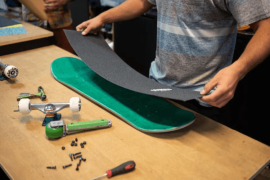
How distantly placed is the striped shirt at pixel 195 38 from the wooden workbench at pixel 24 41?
79cm

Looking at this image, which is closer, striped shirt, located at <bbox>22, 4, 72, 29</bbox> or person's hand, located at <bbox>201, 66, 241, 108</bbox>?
person's hand, located at <bbox>201, 66, 241, 108</bbox>

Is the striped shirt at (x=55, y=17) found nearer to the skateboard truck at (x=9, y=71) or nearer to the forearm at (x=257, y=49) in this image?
the skateboard truck at (x=9, y=71)

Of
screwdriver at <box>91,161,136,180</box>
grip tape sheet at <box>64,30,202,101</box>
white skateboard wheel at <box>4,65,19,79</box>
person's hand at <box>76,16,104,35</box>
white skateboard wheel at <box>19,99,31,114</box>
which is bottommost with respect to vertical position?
screwdriver at <box>91,161,136,180</box>

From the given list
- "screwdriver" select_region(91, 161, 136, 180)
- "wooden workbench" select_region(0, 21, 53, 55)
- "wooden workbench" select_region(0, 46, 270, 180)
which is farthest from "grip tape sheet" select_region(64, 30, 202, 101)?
"wooden workbench" select_region(0, 21, 53, 55)

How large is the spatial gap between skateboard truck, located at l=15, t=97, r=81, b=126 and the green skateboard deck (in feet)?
0.45

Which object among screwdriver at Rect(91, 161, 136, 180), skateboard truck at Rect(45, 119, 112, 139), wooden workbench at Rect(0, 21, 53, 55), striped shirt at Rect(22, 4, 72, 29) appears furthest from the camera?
striped shirt at Rect(22, 4, 72, 29)

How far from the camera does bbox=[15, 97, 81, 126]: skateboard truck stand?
89 centimetres

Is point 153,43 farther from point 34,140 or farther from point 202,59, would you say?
point 34,140

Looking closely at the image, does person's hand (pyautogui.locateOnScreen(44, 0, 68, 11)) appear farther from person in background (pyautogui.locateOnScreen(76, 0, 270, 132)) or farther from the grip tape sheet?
person in background (pyautogui.locateOnScreen(76, 0, 270, 132))

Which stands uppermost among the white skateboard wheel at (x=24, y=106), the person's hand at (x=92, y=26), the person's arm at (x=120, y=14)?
the person's arm at (x=120, y=14)

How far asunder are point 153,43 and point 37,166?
1.53 meters

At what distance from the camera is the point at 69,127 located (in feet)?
2.87

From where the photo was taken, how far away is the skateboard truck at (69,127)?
84cm

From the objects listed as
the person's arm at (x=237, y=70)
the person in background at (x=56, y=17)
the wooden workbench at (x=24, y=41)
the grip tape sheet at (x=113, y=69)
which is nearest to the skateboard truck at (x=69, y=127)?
the grip tape sheet at (x=113, y=69)
